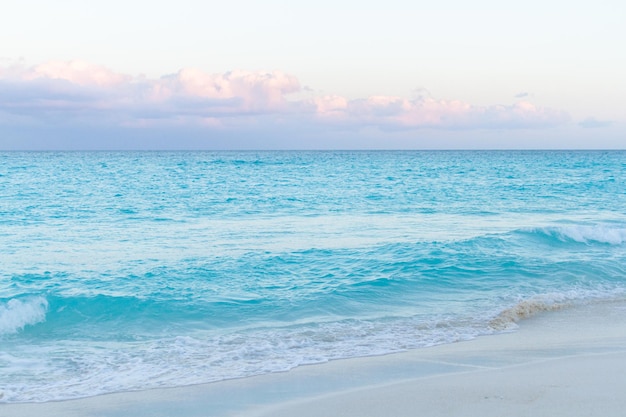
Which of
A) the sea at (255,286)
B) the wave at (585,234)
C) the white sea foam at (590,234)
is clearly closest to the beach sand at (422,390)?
the sea at (255,286)

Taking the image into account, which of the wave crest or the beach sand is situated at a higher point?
the beach sand

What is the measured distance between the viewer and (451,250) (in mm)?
16234

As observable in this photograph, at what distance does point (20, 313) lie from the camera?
10391mm

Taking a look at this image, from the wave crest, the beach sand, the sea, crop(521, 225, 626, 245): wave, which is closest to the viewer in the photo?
the beach sand

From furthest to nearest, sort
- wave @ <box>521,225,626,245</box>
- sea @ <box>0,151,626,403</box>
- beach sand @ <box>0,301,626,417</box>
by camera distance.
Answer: wave @ <box>521,225,626,245</box> < sea @ <box>0,151,626,403</box> < beach sand @ <box>0,301,626,417</box>

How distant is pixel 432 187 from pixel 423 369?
3339 cm

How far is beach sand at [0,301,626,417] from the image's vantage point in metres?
6.32

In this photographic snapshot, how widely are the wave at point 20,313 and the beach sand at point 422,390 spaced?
143 inches

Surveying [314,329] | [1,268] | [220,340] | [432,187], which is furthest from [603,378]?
[432,187]

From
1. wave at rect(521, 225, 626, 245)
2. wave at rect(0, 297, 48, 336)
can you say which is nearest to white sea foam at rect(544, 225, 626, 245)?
wave at rect(521, 225, 626, 245)

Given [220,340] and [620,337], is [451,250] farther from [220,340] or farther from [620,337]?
[220,340]

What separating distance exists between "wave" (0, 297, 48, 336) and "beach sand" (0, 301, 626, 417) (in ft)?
11.9

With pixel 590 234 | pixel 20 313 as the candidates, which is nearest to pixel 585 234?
pixel 590 234

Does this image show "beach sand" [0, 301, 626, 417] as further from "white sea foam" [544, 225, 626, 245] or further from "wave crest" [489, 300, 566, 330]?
"white sea foam" [544, 225, 626, 245]
